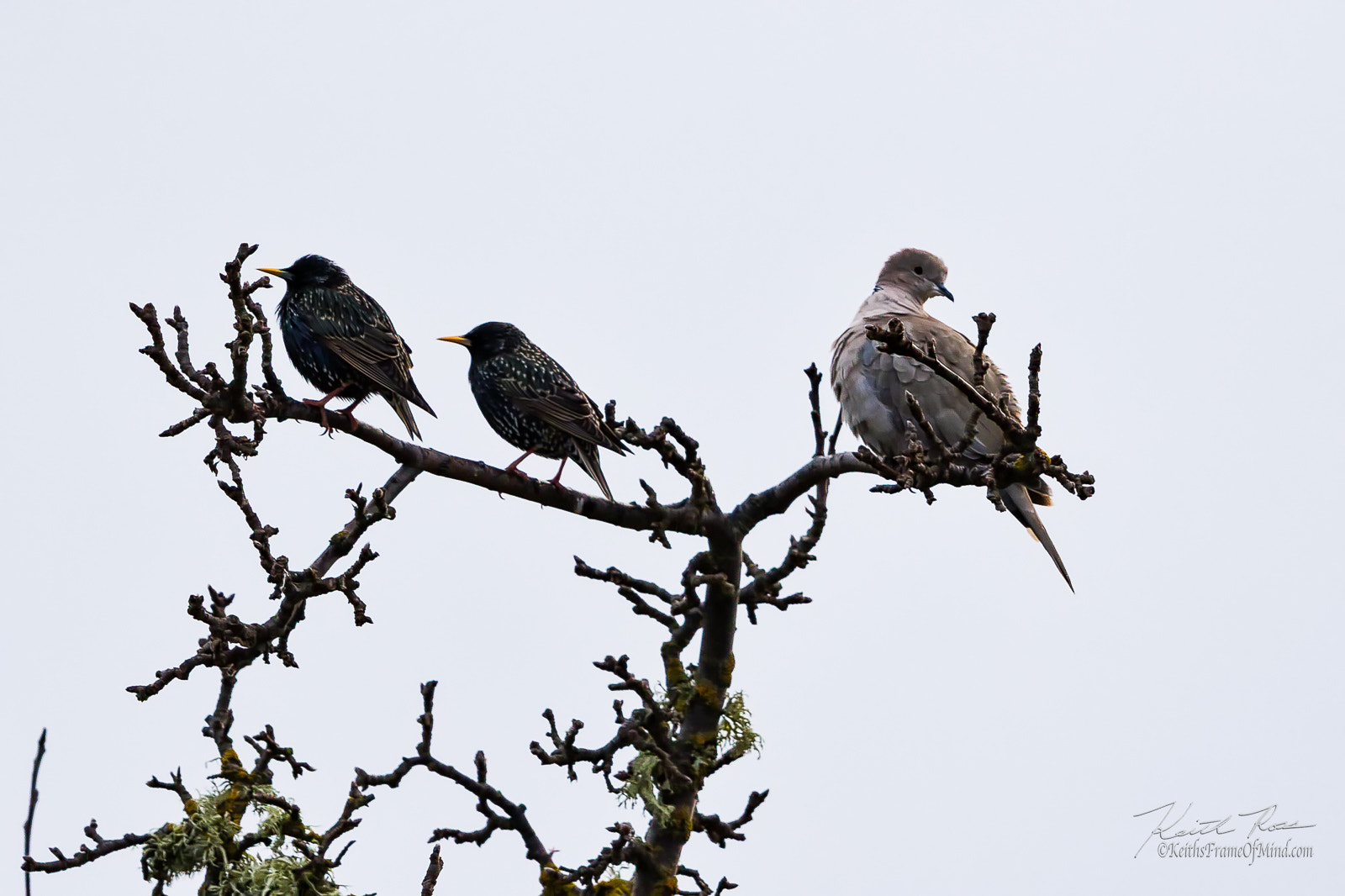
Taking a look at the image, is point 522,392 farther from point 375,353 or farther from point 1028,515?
point 1028,515

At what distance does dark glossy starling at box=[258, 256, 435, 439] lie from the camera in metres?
6.23

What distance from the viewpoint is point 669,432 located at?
4.39 metres

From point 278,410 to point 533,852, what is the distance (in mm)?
1795

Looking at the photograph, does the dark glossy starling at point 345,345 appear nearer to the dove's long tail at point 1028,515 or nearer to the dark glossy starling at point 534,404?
the dark glossy starling at point 534,404

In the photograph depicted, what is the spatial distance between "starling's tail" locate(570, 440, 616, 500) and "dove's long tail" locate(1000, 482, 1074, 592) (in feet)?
5.96

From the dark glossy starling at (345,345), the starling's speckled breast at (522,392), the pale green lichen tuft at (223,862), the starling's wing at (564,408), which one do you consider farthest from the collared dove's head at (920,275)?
the pale green lichen tuft at (223,862)

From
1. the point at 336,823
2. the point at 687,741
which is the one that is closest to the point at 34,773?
the point at 336,823

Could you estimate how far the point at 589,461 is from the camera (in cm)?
636

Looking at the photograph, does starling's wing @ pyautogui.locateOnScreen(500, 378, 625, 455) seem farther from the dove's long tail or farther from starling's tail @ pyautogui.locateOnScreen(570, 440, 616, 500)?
the dove's long tail

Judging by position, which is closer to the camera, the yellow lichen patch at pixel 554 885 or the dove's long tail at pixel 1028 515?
the yellow lichen patch at pixel 554 885

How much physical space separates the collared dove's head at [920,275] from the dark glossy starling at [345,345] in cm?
331

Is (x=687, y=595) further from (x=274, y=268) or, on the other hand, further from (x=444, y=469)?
(x=274, y=268)

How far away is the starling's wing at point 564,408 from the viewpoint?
6.21 metres

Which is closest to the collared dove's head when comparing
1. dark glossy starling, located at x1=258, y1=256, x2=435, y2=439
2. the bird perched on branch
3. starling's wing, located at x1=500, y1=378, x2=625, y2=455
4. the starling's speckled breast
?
the bird perched on branch
